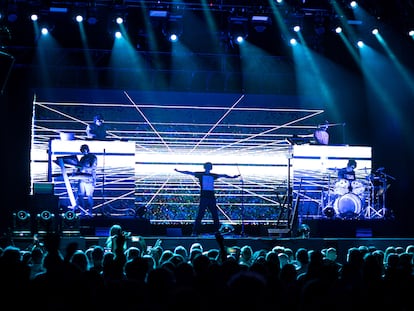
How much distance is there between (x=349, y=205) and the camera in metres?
15.5

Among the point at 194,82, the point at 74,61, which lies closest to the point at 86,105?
the point at 74,61

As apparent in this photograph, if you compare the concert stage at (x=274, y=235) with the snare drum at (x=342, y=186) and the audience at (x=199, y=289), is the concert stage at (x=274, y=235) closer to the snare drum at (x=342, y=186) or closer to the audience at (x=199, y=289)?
the snare drum at (x=342, y=186)

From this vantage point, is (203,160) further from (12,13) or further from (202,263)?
(202,263)

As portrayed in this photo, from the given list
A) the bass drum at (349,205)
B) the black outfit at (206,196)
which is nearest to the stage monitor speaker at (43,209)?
the black outfit at (206,196)

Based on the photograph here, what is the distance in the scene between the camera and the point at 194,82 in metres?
16.9

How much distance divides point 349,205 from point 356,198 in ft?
0.78

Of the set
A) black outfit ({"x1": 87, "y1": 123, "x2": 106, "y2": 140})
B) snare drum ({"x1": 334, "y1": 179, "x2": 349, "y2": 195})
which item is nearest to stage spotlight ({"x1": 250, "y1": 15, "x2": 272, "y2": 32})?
snare drum ({"x1": 334, "y1": 179, "x2": 349, "y2": 195})

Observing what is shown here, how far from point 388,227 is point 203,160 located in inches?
204

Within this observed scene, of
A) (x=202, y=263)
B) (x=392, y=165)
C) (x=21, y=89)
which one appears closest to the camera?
(x=202, y=263)

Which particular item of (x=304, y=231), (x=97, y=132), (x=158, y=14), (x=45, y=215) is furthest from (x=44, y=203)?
(x=304, y=231)

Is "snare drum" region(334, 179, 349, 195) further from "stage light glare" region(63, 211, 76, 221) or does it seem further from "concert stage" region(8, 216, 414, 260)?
"stage light glare" region(63, 211, 76, 221)

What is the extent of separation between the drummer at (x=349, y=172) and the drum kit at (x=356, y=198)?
9 centimetres

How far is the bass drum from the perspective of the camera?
15.4 m

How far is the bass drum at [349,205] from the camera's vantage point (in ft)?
50.6
